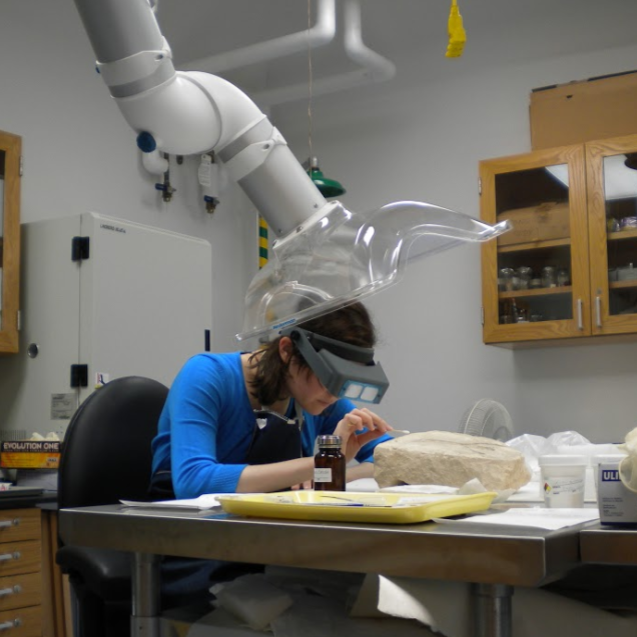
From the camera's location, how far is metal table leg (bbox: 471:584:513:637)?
908mm

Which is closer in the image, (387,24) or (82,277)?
(82,277)

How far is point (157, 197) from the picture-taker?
4086mm

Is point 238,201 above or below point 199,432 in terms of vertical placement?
above

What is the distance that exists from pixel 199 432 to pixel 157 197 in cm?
253

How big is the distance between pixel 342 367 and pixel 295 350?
0.31 m

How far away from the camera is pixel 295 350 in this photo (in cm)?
151

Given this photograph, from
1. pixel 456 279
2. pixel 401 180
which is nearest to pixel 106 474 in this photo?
pixel 456 279

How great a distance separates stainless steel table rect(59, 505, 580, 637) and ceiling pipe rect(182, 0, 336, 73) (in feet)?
10.0

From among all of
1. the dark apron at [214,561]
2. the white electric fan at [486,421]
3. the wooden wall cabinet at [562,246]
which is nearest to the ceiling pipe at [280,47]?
the wooden wall cabinet at [562,246]

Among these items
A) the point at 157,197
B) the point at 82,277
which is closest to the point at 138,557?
the point at 82,277

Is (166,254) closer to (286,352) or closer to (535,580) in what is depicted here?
(286,352)

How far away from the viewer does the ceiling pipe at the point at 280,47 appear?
3811mm

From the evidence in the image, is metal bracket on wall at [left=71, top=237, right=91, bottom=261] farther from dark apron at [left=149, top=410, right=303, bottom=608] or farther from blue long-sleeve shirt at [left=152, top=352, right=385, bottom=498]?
dark apron at [left=149, top=410, right=303, bottom=608]

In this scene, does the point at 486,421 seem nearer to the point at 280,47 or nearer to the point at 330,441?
the point at 330,441
